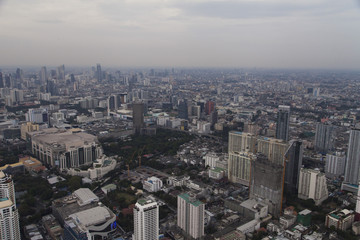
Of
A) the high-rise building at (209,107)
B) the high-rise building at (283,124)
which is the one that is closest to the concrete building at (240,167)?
the high-rise building at (283,124)

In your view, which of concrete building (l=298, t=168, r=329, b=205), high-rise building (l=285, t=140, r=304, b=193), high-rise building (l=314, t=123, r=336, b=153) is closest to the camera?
concrete building (l=298, t=168, r=329, b=205)

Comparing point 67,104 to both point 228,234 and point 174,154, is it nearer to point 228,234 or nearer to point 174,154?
point 174,154

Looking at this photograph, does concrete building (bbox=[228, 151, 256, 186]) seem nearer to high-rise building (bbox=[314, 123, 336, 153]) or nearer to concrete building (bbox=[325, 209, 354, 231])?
concrete building (bbox=[325, 209, 354, 231])

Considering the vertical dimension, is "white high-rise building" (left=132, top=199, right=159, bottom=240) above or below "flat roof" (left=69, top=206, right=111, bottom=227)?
above

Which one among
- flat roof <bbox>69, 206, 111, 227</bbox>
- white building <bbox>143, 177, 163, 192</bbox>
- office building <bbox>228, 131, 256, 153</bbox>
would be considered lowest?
white building <bbox>143, 177, 163, 192</bbox>

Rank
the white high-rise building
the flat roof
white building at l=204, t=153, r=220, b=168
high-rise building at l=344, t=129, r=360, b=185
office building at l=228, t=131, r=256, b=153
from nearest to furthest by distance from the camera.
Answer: the white high-rise building, the flat roof, high-rise building at l=344, t=129, r=360, b=185, office building at l=228, t=131, r=256, b=153, white building at l=204, t=153, r=220, b=168

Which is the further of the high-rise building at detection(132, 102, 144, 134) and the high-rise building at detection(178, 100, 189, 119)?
the high-rise building at detection(178, 100, 189, 119)

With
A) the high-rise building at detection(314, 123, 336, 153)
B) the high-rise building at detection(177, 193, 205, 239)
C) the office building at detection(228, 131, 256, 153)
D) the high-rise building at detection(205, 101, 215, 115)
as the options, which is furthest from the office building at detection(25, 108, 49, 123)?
the high-rise building at detection(314, 123, 336, 153)
